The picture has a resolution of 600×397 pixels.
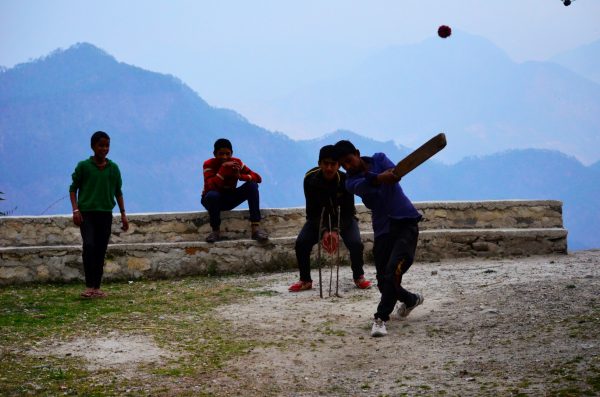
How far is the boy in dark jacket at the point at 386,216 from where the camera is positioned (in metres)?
6.29

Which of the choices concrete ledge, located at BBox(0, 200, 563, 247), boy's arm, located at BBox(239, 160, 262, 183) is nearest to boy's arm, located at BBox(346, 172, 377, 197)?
boy's arm, located at BBox(239, 160, 262, 183)

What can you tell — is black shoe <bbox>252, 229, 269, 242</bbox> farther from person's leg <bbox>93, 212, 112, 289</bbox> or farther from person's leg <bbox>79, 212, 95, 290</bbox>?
person's leg <bbox>79, 212, 95, 290</bbox>

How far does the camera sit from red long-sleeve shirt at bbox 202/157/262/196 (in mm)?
10023

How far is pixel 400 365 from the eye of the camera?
17.6 feet

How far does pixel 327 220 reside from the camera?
8.38 m

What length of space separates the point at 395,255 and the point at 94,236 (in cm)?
348

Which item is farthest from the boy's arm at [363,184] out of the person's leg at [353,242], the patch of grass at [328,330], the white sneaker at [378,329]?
the person's leg at [353,242]

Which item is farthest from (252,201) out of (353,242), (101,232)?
(101,232)

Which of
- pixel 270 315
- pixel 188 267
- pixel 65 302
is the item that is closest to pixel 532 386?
pixel 270 315

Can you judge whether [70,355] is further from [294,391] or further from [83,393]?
[294,391]

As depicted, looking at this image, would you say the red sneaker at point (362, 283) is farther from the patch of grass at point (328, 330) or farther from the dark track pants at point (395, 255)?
the dark track pants at point (395, 255)

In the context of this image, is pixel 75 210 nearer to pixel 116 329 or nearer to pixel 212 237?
pixel 116 329

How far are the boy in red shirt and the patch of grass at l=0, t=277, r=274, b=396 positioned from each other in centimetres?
88

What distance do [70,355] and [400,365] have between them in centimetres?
245
